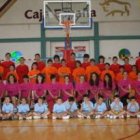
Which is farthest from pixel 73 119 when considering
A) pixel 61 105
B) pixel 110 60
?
pixel 110 60

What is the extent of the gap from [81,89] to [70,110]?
795mm

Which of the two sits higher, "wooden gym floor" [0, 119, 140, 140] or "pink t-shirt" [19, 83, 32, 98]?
"pink t-shirt" [19, 83, 32, 98]

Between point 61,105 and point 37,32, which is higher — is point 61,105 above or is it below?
below

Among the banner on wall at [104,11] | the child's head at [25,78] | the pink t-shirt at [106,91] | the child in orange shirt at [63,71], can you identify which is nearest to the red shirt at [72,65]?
the child in orange shirt at [63,71]

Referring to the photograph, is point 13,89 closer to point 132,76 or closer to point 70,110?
point 70,110

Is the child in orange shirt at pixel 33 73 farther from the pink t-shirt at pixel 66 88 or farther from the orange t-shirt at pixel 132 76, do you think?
the orange t-shirt at pixel 132 76

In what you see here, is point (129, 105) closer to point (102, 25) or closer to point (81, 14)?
point (81, 14)

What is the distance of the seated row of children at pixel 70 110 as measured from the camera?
1035cm

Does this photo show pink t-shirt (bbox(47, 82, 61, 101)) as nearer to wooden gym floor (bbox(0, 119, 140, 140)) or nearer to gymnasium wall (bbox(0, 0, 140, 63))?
wooden gym floor (bbox(0, 119, 140, 140))

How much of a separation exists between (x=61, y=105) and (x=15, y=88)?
61.5 inches

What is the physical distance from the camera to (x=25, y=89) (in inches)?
437

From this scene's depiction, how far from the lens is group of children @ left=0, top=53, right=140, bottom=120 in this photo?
10461mm

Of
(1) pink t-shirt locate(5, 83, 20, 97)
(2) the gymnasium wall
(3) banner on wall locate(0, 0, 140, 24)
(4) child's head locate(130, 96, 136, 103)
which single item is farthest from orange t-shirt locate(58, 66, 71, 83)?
(3) banner on wall locate(0, 0, 140, 24)

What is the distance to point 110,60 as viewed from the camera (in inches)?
659
